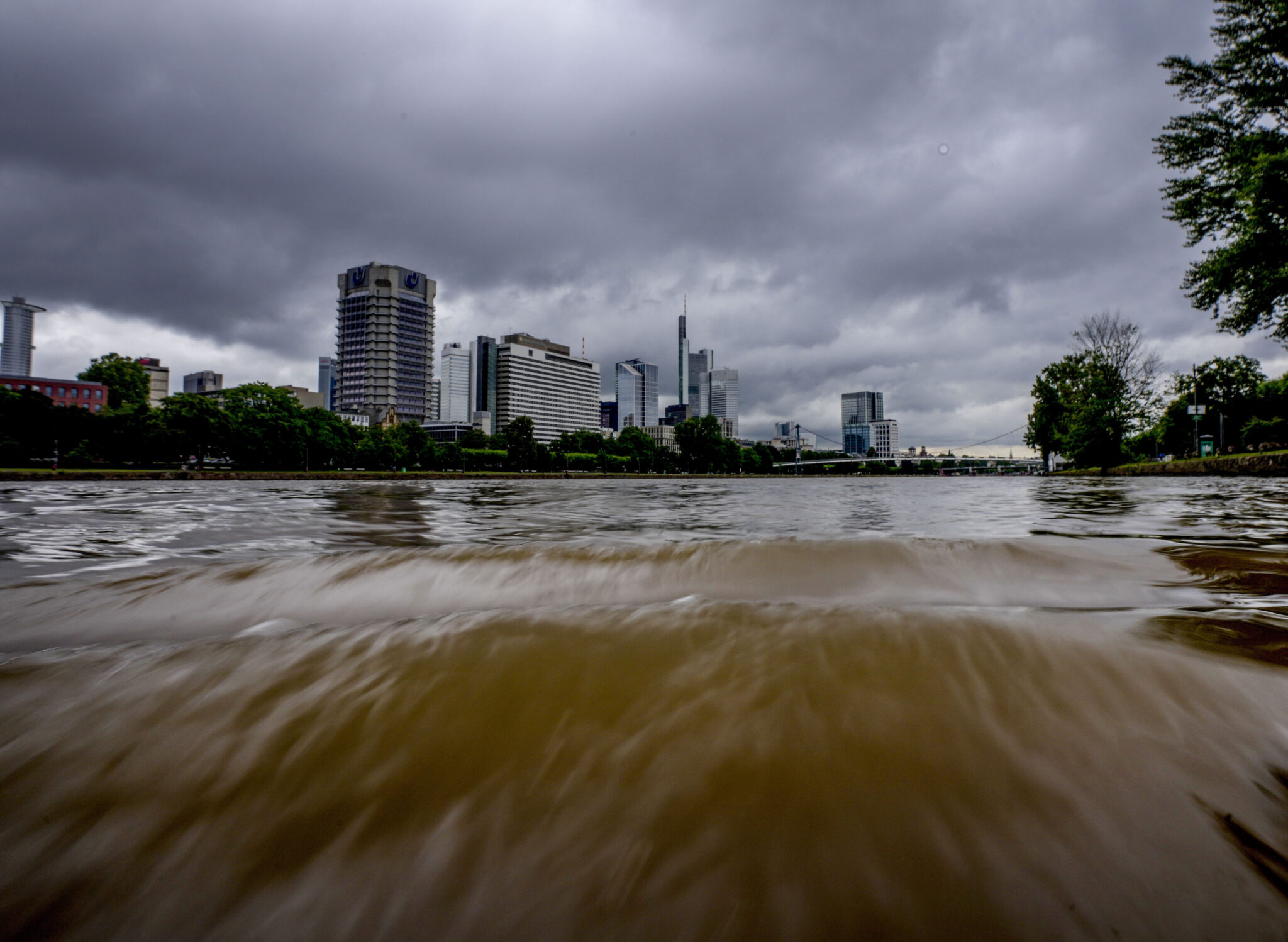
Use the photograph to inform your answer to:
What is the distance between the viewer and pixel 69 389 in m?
90.8

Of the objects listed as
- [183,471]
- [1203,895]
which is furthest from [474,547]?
[183,471]

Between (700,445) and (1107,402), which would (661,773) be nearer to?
(1107,402)

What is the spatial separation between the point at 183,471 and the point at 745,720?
56734mm

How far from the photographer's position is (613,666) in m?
2.03

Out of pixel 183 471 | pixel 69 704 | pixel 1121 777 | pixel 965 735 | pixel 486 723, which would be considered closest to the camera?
pixel 1121 777

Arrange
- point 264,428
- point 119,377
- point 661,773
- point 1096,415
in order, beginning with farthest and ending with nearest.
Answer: point 119,377 → point 264,428 → point 1096,415 → point 661,773

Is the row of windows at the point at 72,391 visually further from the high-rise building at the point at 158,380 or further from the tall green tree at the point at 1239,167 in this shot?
the tall green tree at the point at 1239,167

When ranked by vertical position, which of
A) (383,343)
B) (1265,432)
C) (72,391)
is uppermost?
(383,343)

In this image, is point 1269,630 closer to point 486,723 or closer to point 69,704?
point 486,723

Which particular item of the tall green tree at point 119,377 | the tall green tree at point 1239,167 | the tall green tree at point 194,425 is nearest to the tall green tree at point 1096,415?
the tall green tree at point 1239,167

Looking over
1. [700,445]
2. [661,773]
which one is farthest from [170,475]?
[700,445]

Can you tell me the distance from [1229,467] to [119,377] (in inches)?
4941

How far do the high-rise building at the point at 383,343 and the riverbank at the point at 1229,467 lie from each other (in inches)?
5896

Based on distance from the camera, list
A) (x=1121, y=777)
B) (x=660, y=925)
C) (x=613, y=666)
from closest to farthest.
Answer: (x=660, y=925) → (x=1121, y=777) → (x=613, y=666)
